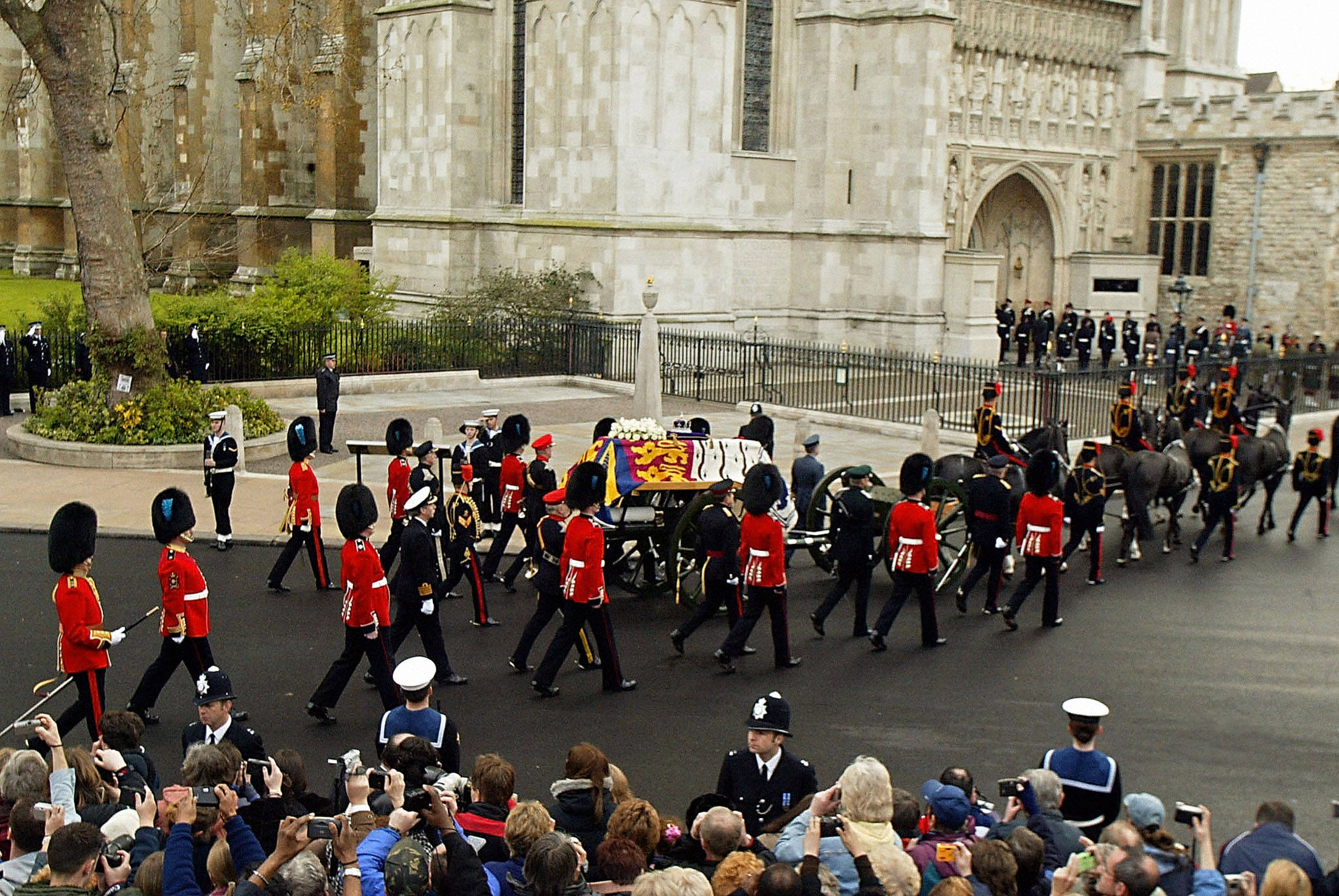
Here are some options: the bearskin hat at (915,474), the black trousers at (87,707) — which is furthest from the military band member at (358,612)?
the bearskin hat at (915,474)

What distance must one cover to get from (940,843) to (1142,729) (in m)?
4.37

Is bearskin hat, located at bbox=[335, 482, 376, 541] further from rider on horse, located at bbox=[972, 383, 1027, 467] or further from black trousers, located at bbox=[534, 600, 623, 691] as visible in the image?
rider on horse, located at bbox=[972, 383, 1027, 467]

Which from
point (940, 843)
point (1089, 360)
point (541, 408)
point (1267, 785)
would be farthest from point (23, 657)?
point (1089, 360)

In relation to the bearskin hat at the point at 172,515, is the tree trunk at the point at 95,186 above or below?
above

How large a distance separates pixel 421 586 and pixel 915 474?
402cm

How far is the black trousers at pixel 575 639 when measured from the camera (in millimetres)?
9781

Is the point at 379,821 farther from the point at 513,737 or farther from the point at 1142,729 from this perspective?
the point at 1142,729

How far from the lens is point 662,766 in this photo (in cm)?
855

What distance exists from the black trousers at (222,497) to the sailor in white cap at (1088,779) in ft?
30.1

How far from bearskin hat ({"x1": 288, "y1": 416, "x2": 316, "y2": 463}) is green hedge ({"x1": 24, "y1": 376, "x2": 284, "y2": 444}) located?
5732 mm

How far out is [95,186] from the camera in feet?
58.0

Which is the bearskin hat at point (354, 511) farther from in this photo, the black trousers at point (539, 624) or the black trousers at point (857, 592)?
the black trousers at point (857, 592)

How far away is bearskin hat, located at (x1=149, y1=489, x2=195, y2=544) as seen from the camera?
30.5 ft

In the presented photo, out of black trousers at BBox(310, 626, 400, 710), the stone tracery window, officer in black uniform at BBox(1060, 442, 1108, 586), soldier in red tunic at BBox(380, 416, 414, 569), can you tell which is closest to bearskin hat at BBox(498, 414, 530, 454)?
soldier in red tunic at BBox(380, 416, 414, 569)
